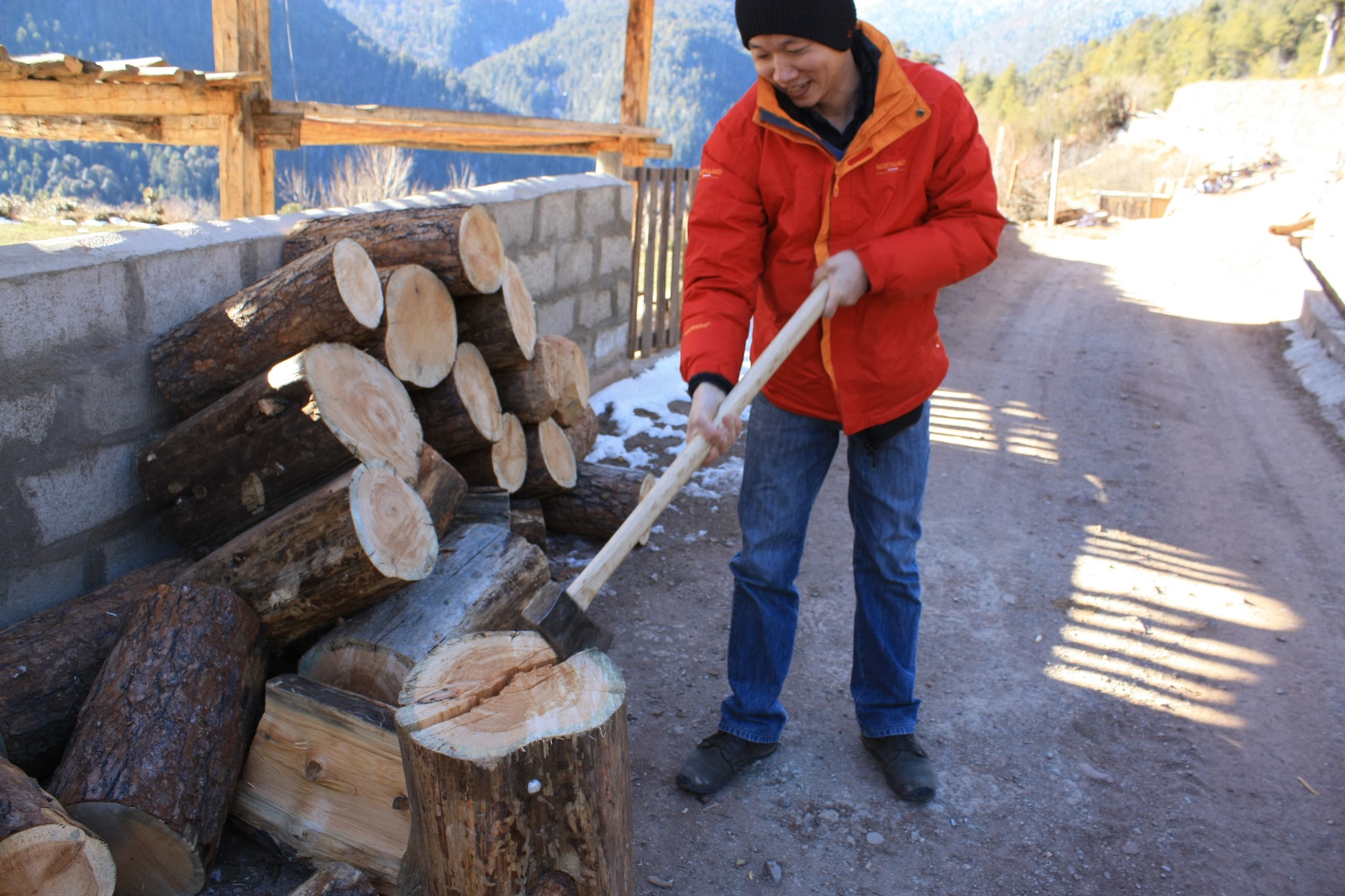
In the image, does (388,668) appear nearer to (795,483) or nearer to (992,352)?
(795,483)

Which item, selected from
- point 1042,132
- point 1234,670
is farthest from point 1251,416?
point 1042,132

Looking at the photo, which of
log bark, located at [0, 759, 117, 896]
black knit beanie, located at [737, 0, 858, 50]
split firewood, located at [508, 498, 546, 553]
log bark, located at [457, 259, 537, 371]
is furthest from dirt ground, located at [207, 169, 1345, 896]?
black knit beanie, located at [737, 0, 858, 50]

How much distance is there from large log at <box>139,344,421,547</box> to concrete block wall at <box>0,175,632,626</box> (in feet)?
0.43

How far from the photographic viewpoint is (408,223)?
3.04m

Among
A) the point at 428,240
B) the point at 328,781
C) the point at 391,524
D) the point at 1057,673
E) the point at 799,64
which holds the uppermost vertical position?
the point at 799,64

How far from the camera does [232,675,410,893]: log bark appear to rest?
2002mm

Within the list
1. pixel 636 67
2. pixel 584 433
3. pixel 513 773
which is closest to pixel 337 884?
pixel 513 773

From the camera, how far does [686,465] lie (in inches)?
74.6

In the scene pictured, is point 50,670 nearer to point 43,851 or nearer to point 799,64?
point 43,851

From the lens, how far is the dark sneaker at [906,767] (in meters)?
2.35

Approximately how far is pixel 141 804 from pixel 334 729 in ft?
1.28

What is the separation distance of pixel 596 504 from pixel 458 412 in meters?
0.86

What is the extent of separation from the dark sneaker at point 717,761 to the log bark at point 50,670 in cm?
144

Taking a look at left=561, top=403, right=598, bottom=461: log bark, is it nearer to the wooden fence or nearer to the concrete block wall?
the concrete block wall
